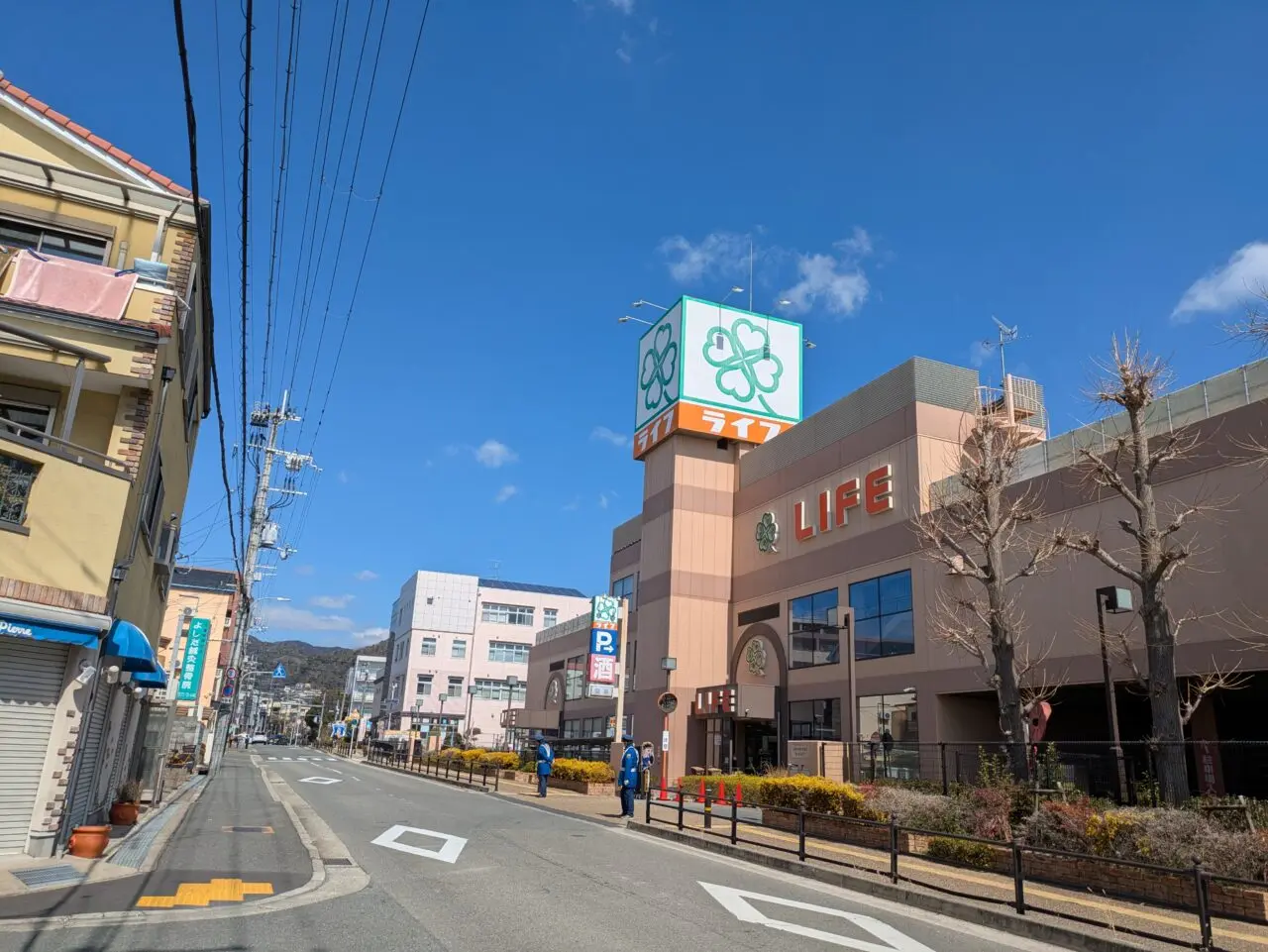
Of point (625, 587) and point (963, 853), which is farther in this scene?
point (625, 587)

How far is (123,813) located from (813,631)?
24715 millimetres

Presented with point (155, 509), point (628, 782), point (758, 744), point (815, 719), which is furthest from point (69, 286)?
point (758, 744)

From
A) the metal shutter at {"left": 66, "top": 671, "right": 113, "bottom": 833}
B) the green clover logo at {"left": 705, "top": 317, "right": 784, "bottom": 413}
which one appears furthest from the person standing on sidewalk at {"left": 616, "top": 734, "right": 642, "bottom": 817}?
the green clover logo at {"left": 705, "top": 317, "right": 784, "bottom": 413}

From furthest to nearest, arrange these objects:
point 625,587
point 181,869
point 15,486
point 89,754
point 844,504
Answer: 1. point 625,587
2. point 844,504
3. point 89,754
4. point 181,869
5. point 15,486

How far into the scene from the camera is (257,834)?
1675cm

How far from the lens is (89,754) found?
14000mm

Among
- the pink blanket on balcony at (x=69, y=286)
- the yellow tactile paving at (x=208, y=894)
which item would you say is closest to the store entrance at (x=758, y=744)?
the yellow tactile paving at (x=208, y=894)

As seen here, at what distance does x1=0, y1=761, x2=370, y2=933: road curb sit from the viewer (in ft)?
27.5

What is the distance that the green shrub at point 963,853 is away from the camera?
1367 centimetres

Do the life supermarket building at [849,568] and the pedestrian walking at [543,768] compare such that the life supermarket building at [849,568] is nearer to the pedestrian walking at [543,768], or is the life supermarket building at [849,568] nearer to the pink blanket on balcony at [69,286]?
the pedestrian walking at [543,768]

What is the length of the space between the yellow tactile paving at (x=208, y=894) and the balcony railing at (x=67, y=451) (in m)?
6.01

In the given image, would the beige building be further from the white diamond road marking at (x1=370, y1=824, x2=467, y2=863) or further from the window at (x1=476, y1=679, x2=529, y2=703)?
the window at (x1=476, y1=679, x2=529, y2=703)

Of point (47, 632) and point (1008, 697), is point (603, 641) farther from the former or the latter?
point (47, 632)

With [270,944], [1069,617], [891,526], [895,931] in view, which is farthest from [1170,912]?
[891,526]
